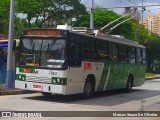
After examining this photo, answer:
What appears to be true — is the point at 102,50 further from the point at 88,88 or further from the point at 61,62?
the point at 61,62

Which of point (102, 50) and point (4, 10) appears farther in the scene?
point (4, 10)

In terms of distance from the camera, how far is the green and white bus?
15.3 m

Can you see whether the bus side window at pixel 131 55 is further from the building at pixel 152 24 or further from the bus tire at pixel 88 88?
the building at pixel 152 24

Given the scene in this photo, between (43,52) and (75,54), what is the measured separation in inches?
51.5

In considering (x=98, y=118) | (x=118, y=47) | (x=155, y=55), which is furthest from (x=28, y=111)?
(x=155, y=55)

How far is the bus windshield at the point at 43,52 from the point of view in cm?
1540

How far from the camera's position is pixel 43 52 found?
15.7 m

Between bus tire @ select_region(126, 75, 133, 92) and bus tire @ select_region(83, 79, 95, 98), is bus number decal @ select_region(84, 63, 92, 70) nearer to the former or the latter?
bus tire @ select_region(83, 79, 95, 98)

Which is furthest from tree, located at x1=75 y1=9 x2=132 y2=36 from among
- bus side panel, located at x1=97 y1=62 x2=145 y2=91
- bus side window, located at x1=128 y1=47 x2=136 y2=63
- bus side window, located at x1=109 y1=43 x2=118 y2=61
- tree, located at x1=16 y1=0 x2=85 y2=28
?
bus side window, located at x1=109 y1=43 x2=118 y2=61

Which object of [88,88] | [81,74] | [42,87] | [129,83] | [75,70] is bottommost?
[129,83]

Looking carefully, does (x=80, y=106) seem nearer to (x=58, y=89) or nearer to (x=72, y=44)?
(x=58, y=89)

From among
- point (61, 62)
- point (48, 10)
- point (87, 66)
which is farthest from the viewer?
point (48, 10)

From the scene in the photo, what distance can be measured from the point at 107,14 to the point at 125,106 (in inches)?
1770

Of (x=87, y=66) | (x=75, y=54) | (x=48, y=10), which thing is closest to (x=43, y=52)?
(x=75, y=54)
